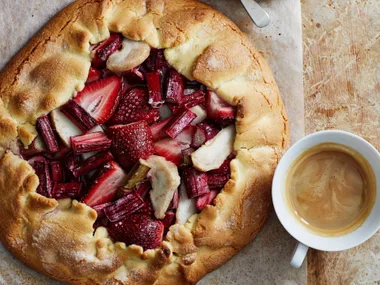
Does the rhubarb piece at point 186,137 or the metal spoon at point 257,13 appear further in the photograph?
the metal spoon at point 257,13

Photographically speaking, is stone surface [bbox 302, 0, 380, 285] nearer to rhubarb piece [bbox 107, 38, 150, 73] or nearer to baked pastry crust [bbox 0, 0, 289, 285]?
baked pastry crust [bbox 0, 0, 289, 285]

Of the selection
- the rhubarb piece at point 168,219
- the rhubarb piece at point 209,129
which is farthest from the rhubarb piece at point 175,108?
the rhubarb piece at point 168,219

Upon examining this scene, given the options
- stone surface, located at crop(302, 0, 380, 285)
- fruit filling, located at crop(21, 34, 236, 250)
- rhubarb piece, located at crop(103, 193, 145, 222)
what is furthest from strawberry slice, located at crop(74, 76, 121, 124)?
stone surface, located at crop(302, 0, 380, 285)

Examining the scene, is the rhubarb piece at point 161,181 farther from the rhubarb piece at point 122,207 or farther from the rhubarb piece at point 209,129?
the rhubarb piece at point 209,129

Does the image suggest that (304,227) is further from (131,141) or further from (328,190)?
(131,141)

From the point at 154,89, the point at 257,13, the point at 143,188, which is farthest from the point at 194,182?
the point at 257,13
